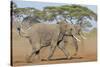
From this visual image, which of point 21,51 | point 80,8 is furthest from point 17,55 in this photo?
point 80,8

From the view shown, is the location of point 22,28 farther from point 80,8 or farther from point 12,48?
point 80,8

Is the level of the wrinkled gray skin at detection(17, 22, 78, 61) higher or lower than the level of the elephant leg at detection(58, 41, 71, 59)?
higher

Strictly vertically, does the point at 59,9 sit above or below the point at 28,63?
above

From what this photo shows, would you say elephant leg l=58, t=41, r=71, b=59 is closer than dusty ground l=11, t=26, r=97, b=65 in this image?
No

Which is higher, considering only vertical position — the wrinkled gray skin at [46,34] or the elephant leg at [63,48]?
the wrinkled gray skin at [46,34]

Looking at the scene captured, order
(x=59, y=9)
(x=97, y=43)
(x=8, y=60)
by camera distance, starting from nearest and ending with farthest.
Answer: (x=8, y=60) → (x=59, y=9) → (x=97, y=43)
